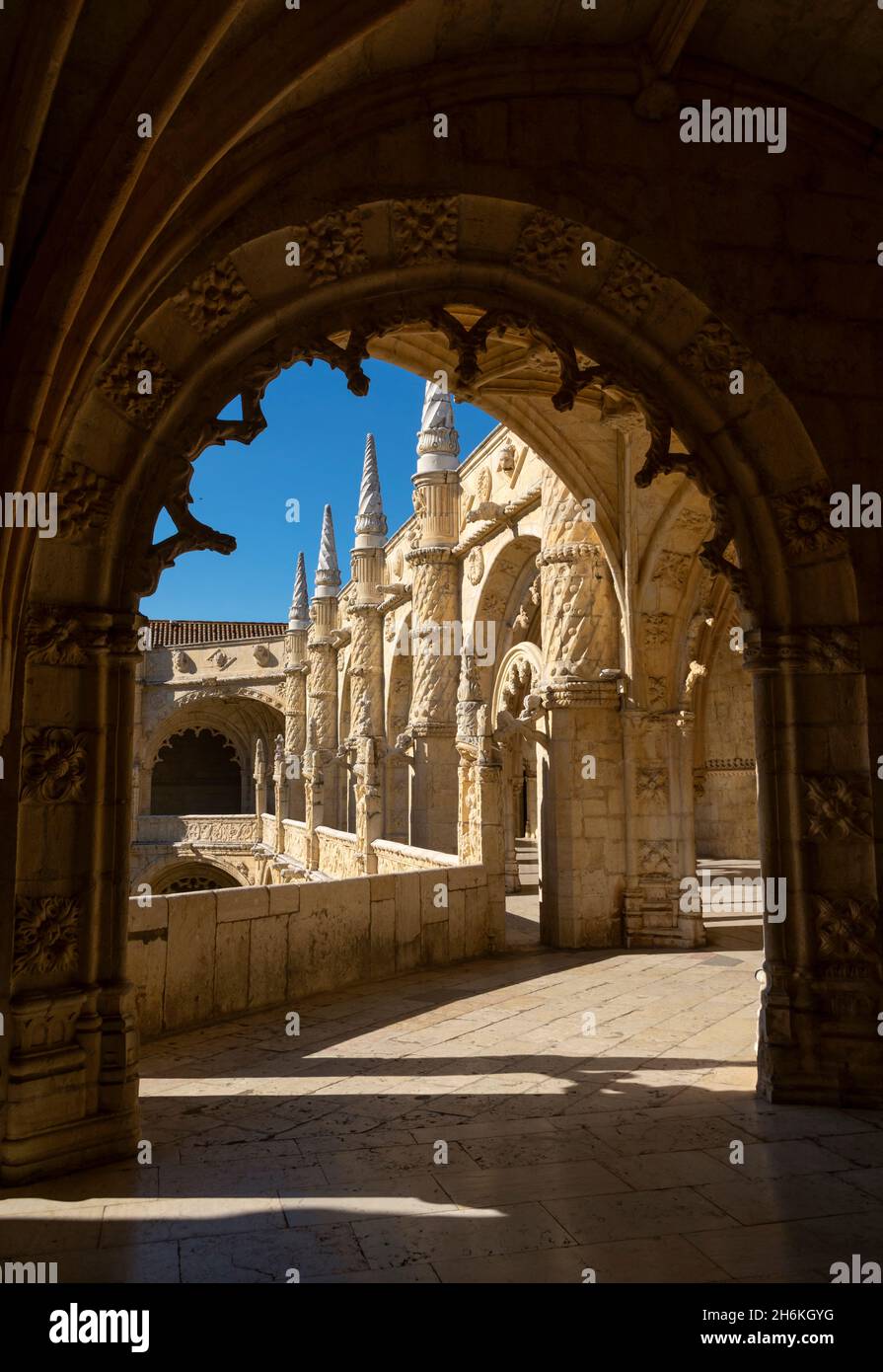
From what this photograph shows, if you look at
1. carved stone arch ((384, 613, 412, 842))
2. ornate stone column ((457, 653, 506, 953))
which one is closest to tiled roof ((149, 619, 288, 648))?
carved stone arch ((384, 613, 412, 842))

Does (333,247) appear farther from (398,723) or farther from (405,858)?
(398,723)

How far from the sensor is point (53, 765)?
3.82 m

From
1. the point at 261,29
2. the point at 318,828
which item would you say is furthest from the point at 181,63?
the point at 318,828

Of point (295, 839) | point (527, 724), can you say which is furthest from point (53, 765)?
point (295, 839)

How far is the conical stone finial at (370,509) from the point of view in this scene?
2055 centimetres

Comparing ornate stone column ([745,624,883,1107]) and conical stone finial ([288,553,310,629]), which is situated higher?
conical stone finial ([288,553,310,629])

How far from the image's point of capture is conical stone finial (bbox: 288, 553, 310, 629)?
29172 millimetres

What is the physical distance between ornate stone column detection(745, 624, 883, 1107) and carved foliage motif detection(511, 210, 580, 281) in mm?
2136

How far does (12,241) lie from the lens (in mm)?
3049

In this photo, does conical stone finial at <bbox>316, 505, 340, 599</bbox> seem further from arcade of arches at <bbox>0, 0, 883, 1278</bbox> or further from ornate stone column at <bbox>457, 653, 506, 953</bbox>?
arcade of arches at <bbox>0, 0, 883, 1278</bbox>

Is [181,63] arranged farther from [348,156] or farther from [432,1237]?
[432,1237]

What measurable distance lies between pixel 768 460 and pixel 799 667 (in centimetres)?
107

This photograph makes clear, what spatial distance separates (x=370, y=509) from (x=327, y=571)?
17.9 ft

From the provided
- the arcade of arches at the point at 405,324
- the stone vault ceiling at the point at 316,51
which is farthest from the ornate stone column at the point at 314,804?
the stone vault ceiling at the point at 316,51
